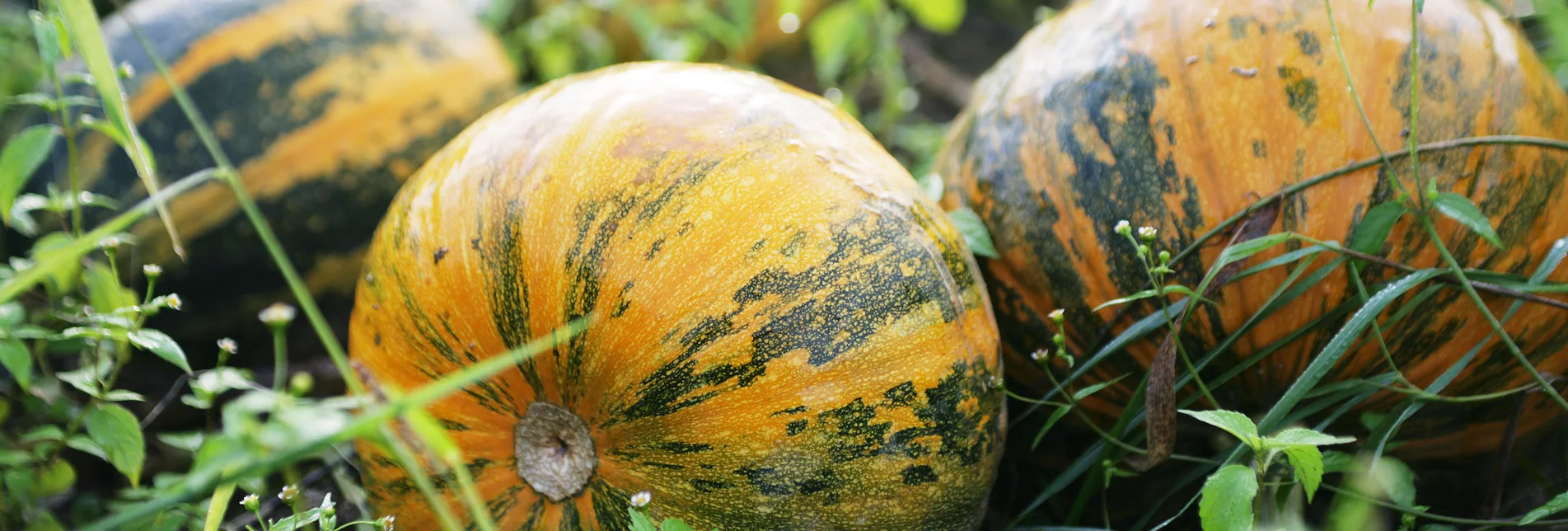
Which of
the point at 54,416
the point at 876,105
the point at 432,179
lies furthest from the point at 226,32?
the point at 876,105

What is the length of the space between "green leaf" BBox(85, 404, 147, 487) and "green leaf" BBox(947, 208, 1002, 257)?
1.33 metres

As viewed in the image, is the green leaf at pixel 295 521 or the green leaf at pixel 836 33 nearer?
the green leaf at pixel 295 521

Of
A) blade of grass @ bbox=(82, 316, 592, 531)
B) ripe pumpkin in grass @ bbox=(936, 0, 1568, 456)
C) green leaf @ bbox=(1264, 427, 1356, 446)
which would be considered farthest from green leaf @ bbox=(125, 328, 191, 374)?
green leaf @ bbox=(1264, 427, 1356, 446)

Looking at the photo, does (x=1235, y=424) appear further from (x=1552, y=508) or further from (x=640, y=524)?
(x=640, y=524)

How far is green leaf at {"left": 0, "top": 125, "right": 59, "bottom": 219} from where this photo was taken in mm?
1386

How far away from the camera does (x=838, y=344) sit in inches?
55.6

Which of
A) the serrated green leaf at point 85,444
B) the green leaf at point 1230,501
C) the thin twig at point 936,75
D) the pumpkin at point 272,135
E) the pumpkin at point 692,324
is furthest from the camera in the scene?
the thin twig at point 936,75

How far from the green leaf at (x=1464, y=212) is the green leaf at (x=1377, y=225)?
0.16 ft

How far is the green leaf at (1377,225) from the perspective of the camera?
1.45 meters

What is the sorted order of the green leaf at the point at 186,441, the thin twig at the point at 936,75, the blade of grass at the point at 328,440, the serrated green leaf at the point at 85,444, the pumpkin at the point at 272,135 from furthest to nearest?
the thin twig at the point at 936,75 < the pumpkin at the point at 272,135 < the green leaf at the point at 186,441 < the serrated green leaf at the point at 85,444 < the blade of grass at the point at 328,440

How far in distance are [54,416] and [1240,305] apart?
2.12 metres

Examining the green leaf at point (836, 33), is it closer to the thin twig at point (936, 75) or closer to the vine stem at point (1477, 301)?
the thin twig at point (936, 75)

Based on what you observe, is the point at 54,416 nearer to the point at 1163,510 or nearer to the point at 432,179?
the point at 432,179

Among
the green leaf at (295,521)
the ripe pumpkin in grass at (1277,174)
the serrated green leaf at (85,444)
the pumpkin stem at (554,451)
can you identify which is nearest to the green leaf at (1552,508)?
the ripe pumpkin in grass at (1277,174)
